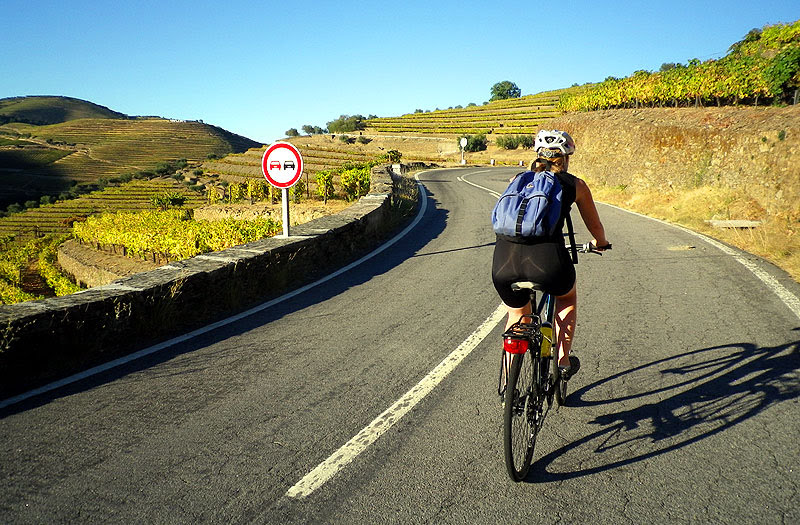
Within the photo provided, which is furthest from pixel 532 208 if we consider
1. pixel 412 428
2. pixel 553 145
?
pixel 412 428

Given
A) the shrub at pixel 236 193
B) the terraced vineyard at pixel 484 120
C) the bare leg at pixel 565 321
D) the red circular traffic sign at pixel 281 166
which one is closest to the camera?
the bare leg at pixel 565 321

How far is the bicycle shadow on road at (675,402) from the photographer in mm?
3443

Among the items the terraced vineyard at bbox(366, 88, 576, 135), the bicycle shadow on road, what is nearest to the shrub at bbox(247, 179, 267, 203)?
the bicycle shadow on road

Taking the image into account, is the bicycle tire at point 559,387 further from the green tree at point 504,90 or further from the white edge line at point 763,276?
the green tree at point 504,90

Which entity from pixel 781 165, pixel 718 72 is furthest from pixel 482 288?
pixel 718 72

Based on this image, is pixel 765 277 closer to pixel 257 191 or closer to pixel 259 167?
pixel 257 191

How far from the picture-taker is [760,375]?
180 inches

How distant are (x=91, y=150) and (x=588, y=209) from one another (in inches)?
5142

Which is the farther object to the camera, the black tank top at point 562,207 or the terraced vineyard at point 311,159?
the terraced vineyard at point 311,159

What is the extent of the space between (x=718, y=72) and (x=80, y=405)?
23.8 meters

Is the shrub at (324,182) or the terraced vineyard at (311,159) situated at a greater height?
the terraced vineyard at (311,159)

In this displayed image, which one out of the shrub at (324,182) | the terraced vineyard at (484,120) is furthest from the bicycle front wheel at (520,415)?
the terraced vineyard at (484,120)

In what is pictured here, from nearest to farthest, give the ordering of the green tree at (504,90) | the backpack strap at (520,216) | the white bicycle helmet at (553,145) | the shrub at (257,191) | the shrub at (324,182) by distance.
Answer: the backpack strap at (520,216), the white bicycle helmet at (553,145), the shrub at (324,182), the shrub at (257,191), the green tree at (504,90)

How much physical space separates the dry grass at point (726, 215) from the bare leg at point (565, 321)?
5967 millimetres
